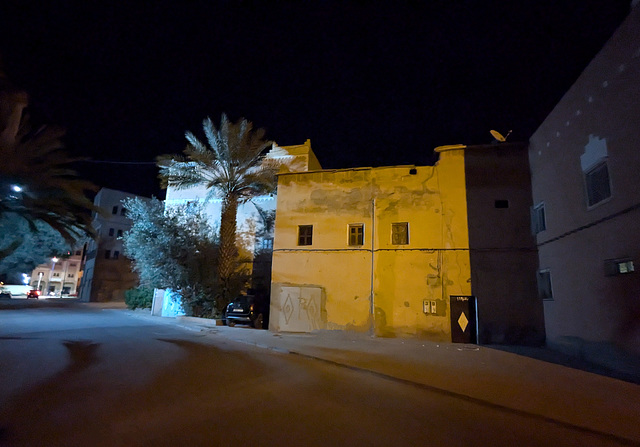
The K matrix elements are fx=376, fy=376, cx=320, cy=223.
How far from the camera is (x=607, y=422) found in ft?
18.2

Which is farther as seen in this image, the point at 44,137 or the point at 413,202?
the point at 413,202

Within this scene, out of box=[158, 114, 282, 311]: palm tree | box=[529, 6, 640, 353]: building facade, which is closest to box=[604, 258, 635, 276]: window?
box=[529, 6, 640, 353]: building facade

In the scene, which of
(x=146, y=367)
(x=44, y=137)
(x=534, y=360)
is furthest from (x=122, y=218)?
(x=534, y=360)

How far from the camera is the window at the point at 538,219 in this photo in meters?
14.0

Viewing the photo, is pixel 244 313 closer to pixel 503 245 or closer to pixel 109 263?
pixel 503 245

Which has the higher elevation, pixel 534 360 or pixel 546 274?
pixel 546 274

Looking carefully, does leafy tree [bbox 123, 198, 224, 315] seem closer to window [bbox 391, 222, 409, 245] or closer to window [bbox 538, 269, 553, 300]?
window [bbox 391, 222, 409, 245]

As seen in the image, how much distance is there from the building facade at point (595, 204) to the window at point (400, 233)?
199 inches

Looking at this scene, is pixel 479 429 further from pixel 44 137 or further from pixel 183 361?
pixel 44 137

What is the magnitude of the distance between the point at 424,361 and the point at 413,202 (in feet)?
25.4

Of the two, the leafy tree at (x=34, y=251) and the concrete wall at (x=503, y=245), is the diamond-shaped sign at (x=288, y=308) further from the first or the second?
the leafy tree at (x=34, y=251)

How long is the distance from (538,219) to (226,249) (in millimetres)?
15393

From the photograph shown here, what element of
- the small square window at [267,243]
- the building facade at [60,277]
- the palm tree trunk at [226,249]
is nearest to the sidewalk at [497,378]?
the palm tree trunk at [226,249]

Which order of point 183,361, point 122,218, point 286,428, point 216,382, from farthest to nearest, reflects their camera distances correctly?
point 122,218 → point 183,361 → point 216,382 → point 286,428
